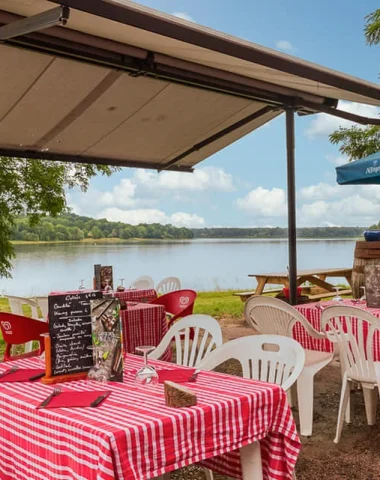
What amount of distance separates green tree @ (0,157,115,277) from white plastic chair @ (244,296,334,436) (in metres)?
5.72

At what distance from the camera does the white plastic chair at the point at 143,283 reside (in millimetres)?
7672

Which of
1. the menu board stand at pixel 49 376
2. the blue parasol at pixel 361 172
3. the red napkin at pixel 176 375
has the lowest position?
the red napkin at pixel 176 375

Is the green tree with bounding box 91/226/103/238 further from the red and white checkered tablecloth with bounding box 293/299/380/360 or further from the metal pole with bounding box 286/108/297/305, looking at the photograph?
the red and white checkered tablecloth with bounding box 293/299/380/360

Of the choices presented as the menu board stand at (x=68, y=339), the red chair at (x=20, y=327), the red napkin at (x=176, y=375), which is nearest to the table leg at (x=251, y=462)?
the red napkin at (x=176, y=375)

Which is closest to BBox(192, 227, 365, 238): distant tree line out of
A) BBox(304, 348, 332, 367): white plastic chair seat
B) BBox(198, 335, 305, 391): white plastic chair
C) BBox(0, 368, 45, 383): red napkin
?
BBox(304, 348, 332, 367): white plastic chair seat

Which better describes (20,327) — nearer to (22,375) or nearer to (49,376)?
(22,375)

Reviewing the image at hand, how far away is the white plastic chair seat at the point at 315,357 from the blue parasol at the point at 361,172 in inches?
84.1

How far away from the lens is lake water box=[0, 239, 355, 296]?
7.41 metres

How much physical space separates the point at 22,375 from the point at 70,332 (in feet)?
1.04

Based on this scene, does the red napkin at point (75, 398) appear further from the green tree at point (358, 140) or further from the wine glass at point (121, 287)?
the green tree at point (358, 140)

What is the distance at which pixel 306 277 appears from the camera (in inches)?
405

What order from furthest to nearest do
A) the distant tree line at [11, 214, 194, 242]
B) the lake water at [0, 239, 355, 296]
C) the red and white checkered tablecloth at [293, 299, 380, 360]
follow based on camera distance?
the distant tree line at [11, 214, 194, 242] < the lake water at [0, 239, 355, 296] < the red and white checkered tablecloth at [293, 299, 380, 360]

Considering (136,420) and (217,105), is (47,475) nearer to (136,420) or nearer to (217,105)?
(136,420)

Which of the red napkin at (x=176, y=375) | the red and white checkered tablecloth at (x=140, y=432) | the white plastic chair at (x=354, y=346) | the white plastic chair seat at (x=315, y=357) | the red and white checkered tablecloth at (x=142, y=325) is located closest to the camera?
the red and white checkered tablecloth at (x=140, y=432)
